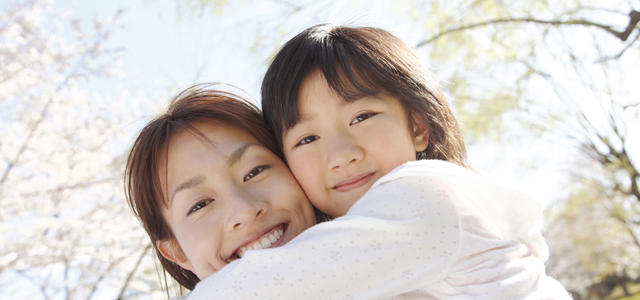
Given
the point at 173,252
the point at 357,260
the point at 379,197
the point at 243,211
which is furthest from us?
the point at 173,252

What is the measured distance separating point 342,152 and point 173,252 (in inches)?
36.7

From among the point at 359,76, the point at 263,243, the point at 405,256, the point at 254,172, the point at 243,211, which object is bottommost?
the point at 405,256

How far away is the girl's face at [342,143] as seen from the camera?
5.12 ft

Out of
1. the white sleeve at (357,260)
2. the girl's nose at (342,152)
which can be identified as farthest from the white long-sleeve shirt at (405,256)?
the girl's nose at (342,152)

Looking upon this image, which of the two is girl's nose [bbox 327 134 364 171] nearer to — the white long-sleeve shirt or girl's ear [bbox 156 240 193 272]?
the white long-sleeve shirt

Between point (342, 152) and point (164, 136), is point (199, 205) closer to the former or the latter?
point (164, 136)

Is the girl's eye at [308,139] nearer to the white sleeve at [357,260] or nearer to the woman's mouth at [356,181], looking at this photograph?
the woman's mouth at [356,181]

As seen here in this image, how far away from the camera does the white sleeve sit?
3.50 ft

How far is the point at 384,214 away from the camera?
3.83 feet

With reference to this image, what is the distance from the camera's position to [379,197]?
1.23 m

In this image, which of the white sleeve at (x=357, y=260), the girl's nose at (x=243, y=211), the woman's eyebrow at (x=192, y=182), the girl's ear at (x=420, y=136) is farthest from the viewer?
the girl's ear at (x=420, y=136)

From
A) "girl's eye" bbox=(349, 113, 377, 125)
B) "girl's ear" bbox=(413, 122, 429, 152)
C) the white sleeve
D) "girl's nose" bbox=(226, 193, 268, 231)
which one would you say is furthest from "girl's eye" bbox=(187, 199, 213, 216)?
"girl's ear" bbox=(413, 122, 429, 152)

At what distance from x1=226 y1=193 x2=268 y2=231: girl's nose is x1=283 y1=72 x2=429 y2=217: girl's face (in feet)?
0.81

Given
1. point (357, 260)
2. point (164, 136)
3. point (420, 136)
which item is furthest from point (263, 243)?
point (420, 136)
